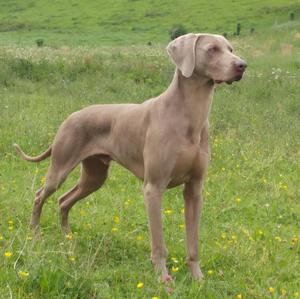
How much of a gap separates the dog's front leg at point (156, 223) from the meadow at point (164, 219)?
0.39 ft

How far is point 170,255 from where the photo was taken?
5559mm

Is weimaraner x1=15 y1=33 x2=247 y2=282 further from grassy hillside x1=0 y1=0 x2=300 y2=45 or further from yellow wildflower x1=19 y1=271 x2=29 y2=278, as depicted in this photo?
grassy hillside x1=0 y1=0 x2=300 y2=45

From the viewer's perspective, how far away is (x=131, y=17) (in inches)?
1854

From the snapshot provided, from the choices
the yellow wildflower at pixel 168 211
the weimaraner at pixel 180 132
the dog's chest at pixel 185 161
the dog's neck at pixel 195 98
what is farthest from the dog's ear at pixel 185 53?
the yellow wildflower at pixel 168 211

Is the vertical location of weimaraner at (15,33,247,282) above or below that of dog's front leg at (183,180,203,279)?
above

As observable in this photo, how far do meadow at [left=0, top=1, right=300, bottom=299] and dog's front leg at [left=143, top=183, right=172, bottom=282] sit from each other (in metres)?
0.12

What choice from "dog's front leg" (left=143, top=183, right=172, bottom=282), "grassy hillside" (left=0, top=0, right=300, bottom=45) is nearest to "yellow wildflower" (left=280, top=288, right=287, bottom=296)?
"dog's front leg" (left=143, top=183, right=172, bottom=282)

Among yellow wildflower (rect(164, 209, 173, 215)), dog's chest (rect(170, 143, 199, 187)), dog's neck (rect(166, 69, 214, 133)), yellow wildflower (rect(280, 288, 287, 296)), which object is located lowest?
yellow wildflower (rect(164, 209, 173, 215))

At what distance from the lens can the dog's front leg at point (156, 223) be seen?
16.2ft

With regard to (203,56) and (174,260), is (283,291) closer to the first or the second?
(174,260)

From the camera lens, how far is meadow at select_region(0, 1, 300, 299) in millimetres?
4578

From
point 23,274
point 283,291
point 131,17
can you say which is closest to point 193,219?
point 283,291

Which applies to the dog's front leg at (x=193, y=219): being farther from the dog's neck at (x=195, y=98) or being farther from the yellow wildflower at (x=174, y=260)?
the dog's neck at (x=195, y=98)

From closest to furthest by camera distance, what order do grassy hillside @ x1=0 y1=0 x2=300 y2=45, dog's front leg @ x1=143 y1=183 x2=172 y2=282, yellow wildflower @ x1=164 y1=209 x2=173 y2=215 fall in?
dog's front leg @ x1=143 y1=183 x2=172 y2=282, yellow wildflower @ x1=164 y1=209 x2=173 y2=215, grassy hillside @ x1=0 y1=0 x2=300 y2=45
